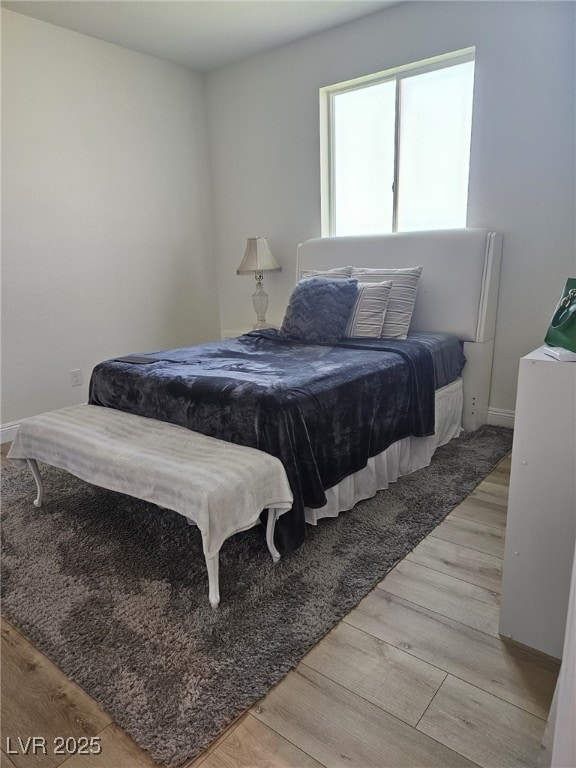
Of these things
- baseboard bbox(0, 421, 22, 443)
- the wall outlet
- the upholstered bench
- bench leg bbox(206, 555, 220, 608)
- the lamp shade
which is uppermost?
the lamp shade

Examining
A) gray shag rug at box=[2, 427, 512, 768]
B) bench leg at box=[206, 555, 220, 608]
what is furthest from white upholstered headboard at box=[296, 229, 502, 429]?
bench leg at box=[206, 555, 220, 608]

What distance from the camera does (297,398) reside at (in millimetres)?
1865

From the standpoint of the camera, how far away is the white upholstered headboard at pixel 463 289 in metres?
2.94

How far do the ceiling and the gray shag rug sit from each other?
2.95 m

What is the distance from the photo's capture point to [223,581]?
171 cm

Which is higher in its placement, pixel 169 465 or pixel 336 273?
pixel 336 273

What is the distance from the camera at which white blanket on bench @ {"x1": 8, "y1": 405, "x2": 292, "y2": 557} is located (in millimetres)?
1516

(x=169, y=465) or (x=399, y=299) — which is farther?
(x=399, y=299)

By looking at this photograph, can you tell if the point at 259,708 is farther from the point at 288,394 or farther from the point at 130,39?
the point at 130,39

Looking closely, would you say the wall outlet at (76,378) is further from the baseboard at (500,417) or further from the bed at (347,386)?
the baseboard at (500,417)

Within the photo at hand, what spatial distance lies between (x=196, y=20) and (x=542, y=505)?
359 cm

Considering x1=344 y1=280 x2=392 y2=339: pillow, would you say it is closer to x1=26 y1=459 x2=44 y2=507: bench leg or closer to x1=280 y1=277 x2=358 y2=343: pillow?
x1=280 y1=277 x2=358 y2=343: pillow

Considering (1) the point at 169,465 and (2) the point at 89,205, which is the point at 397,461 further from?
(2) the point at 89,205

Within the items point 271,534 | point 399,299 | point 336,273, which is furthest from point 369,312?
point 271,534
